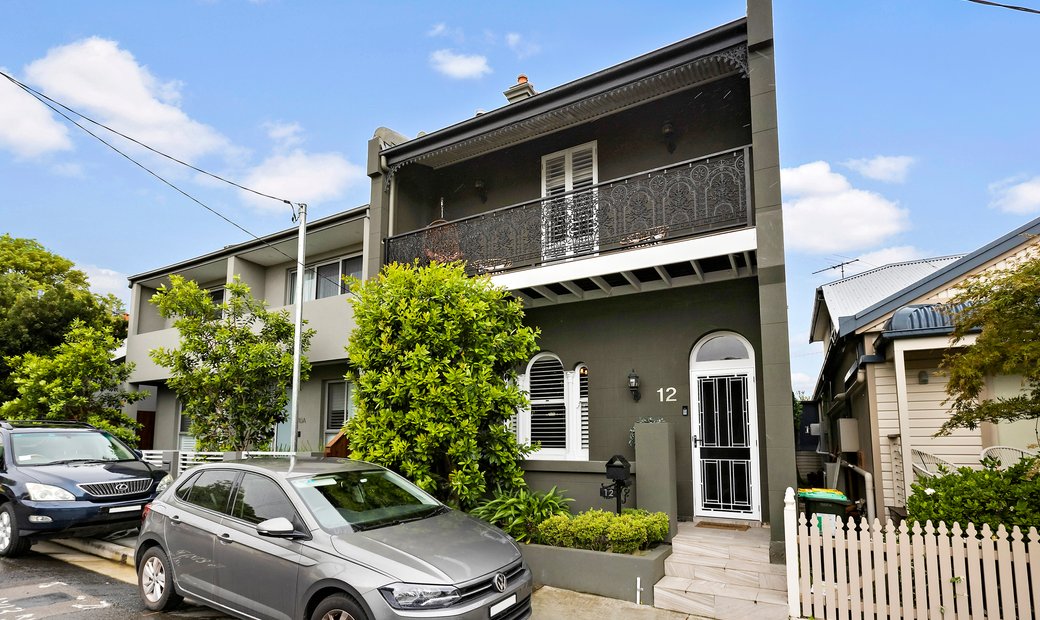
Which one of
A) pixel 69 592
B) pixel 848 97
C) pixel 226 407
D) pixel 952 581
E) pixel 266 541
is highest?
pixel 848 97

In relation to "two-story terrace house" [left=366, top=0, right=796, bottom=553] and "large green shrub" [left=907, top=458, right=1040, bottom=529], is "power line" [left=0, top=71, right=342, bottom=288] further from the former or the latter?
"large green shrub" [left=907, top=458, right=1040, bottom=529]

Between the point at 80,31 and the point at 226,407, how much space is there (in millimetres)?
6653

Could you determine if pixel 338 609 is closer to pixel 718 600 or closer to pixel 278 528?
pixel 278 528

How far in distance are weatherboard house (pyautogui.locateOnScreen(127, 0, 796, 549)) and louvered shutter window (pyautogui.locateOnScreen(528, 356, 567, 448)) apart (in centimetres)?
3

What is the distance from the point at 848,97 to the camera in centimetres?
1094

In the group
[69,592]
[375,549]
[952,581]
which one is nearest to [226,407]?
[69,592]

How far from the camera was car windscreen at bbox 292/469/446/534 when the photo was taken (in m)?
4.96

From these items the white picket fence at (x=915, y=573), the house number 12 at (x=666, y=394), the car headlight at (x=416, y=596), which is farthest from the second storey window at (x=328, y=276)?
the white picket fence at (x=915, y=573)

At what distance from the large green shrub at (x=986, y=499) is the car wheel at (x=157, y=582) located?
22.4 feet

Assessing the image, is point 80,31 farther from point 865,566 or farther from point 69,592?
point 865,566

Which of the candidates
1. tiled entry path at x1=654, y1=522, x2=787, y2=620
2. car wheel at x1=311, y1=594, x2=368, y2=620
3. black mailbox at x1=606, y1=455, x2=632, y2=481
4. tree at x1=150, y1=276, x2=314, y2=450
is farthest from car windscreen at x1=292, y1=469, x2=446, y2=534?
tree at x1=150, y1=276, x2=314, y2=450

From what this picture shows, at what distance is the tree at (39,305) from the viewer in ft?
53.3

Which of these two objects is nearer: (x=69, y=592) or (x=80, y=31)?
(x=69, y=592)

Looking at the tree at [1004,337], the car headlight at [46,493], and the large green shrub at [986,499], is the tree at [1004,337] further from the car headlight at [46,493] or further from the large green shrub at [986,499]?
the car headlight at [46,493]
